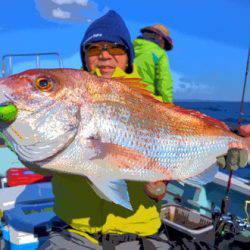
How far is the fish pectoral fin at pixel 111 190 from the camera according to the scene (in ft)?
6.88

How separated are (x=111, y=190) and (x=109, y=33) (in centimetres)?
121

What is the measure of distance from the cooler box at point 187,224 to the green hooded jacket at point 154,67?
149 centimetres

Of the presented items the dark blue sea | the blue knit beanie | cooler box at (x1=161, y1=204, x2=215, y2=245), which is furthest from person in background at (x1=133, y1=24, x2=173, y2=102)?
the blue knit beanie

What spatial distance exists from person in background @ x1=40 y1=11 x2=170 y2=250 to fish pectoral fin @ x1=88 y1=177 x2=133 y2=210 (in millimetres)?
330

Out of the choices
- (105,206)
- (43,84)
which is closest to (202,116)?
(105,206)

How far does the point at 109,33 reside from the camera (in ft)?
9.07

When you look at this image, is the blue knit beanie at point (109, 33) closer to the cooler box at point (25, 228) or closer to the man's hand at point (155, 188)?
the man's hand at point (155, 188)

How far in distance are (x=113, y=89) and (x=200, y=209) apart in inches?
143

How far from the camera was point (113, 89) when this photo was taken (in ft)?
7.36

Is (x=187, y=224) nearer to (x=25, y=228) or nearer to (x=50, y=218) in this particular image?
(x=50, y=218)

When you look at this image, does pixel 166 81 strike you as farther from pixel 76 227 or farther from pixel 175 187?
pixel 76 227

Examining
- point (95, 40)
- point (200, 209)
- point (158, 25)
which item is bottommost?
point (200, 209)

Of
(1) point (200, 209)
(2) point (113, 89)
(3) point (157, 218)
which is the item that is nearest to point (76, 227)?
(3) point (157, 218)

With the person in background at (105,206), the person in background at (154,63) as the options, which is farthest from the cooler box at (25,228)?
the person in background at (154,63)
